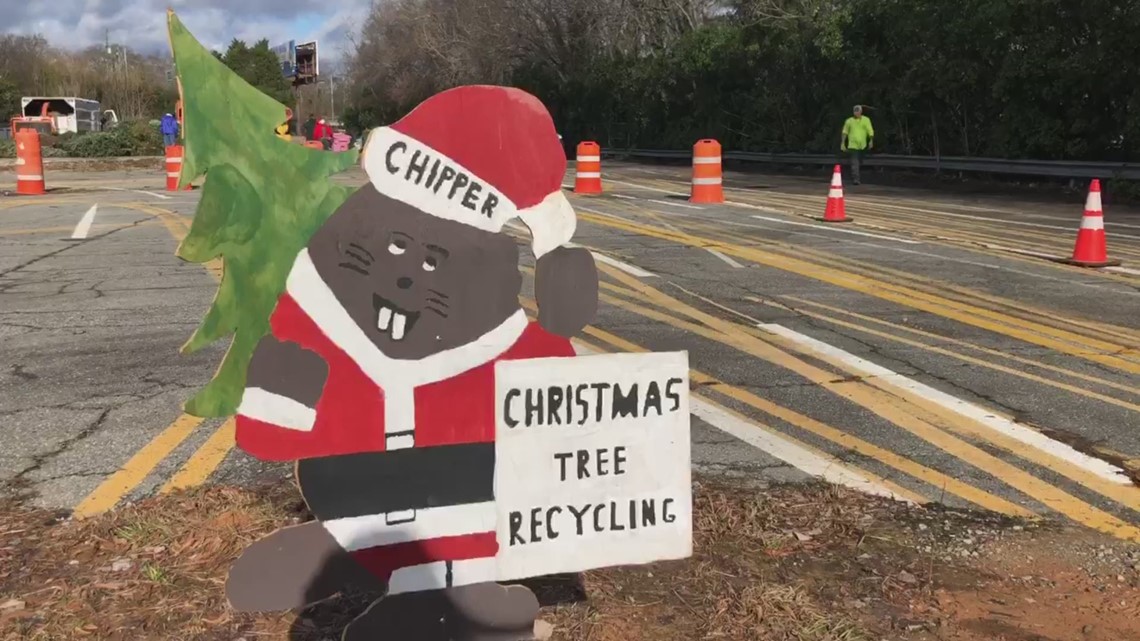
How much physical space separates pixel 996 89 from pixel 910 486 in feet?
62.6

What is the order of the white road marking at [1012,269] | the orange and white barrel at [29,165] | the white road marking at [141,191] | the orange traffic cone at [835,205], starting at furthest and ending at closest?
the orange and white barrel at [29,165] < the white road marking at [141,191] < the orange traffic cone at [835,205] < the white road marking at [1012,269]

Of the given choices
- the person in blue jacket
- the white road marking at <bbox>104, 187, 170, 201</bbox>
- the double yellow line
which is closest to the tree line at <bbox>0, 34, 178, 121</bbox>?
the person in blue jacket

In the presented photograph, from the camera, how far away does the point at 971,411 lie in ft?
16.4

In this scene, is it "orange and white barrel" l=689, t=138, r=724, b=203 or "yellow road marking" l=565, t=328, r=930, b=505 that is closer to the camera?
"yellow road marking" l=565, t=328, r=930, b=505

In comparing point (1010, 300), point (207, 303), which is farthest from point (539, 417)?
point (1010, 300)

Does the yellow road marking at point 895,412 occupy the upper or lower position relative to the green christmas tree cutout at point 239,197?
lower

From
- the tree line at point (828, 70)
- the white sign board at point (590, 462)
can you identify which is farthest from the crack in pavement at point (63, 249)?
the tree line at point (828, 70)

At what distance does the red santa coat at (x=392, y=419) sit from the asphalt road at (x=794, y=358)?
47 centimetres

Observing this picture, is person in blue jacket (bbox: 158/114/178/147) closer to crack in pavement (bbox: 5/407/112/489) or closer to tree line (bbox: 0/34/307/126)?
tree line (bbox: 0/34/307/126)

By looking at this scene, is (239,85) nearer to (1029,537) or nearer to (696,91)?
(1029,537)

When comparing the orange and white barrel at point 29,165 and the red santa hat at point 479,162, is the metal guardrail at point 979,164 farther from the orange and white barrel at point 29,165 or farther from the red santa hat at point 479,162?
the orange and white barrel at point 29,165

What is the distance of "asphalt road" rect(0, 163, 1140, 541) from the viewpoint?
4.16 metres

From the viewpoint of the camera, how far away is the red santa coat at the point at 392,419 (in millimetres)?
2555

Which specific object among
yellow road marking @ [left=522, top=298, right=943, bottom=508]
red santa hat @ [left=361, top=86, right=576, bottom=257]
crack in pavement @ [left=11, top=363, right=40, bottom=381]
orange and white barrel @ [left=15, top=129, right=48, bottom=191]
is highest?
orange and white barrel @ [left=15, top=129, right=48, bottom=191]
